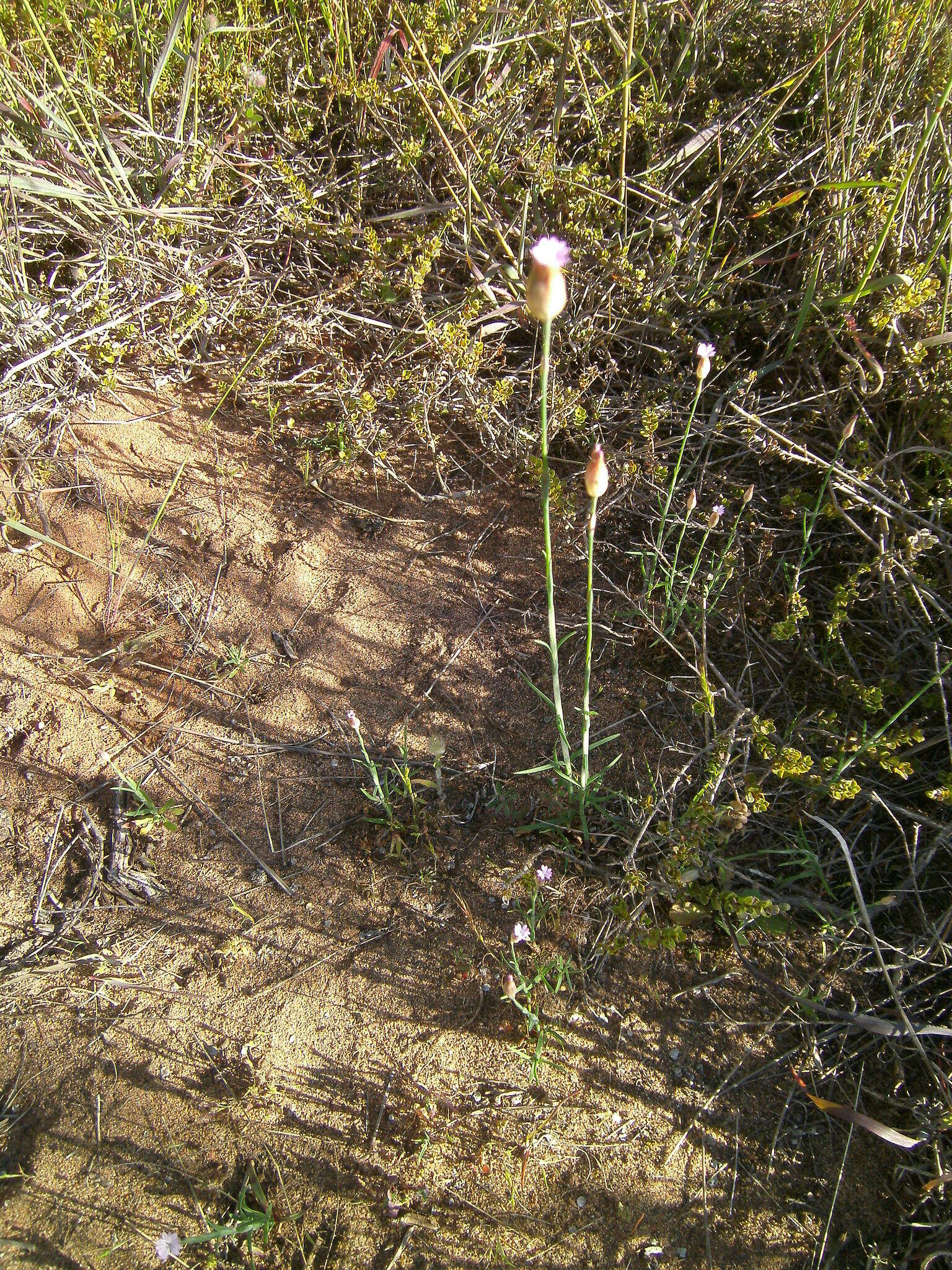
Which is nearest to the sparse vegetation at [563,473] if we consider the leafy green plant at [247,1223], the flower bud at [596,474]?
the leafy green plant at [247,1223]

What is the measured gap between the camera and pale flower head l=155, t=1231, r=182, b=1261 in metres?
1.20

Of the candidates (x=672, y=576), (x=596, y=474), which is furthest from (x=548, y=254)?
(x=672, y=576)

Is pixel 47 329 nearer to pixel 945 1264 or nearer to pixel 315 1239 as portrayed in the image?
pixel 315 1239

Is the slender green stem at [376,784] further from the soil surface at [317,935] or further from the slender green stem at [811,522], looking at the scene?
the slender green stem at [811,522]

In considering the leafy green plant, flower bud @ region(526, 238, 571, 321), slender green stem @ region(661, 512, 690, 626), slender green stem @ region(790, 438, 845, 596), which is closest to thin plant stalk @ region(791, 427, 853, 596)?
slender green stem @ region(790, 438, 845, 596)

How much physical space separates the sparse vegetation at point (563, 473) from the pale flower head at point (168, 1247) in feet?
0.06

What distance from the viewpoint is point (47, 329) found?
6.37 ft

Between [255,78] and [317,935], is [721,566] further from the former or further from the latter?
[255,78]

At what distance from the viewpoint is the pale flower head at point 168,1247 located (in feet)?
3.94

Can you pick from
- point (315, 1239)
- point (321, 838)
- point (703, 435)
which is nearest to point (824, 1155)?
point (315, 1239)

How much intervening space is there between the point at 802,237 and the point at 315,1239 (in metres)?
2.43

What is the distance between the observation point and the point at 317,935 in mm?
1523

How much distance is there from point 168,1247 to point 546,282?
5.24 feet

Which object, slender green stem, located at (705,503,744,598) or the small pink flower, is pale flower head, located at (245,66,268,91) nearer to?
the small pink flower
